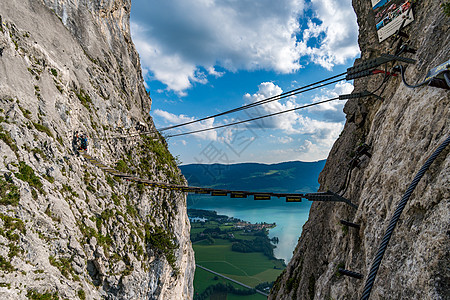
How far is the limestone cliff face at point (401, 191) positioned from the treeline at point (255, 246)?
127 m

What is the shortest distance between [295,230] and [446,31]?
17437cm

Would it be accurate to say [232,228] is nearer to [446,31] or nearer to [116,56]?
[116,56]

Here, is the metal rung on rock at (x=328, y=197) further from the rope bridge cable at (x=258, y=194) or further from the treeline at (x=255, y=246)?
the treeline at (x=255, y=246)

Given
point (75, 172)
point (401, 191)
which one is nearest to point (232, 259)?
point (75, 172)

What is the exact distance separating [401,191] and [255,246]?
141874 mm

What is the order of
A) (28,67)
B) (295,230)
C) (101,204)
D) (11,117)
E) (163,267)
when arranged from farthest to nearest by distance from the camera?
(295,230)
(163,267)
(101,204)
(28,67)
(11,117)

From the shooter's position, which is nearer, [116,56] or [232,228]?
[116,56]

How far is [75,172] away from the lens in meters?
17.3

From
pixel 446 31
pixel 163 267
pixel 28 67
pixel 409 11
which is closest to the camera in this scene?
pixel 446 31

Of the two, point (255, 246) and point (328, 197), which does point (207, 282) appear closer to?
point (255, 246)

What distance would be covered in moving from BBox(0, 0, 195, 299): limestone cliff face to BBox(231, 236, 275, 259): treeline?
107700mm

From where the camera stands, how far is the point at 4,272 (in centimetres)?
912

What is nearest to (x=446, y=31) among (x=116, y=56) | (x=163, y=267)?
(x=163, y=267)

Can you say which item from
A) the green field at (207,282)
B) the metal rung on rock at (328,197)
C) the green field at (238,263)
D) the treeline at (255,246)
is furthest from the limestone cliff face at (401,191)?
the treeline at (255,246)
